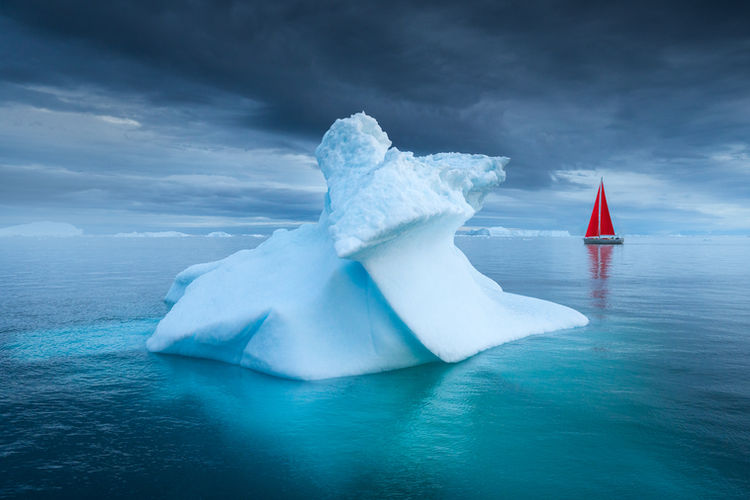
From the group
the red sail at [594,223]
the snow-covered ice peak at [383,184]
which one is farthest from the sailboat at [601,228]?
the snow-covered ice peak at [383,184]

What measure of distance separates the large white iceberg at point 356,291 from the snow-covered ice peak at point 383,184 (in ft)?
0.11

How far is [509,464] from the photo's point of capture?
658 cm

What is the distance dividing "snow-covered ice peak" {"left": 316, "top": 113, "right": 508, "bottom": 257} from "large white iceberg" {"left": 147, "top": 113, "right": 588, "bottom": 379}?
0.03m

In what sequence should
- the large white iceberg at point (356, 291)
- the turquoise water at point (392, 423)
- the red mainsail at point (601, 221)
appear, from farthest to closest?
the red mainsail at point (601, 221) < the large white iceberg at point (356, 291) < the turquoise water at point (392, 423)

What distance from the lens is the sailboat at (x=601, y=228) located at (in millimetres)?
91500

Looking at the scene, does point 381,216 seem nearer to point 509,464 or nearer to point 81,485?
point 509,464

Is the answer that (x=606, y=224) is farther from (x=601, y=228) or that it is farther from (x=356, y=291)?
(x=356, y=291)

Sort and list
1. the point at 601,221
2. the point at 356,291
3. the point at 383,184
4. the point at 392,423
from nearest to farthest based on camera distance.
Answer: the point at 392,423
the point at 383,184
the point at 356,291
the point at 601,221

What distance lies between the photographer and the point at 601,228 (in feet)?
312

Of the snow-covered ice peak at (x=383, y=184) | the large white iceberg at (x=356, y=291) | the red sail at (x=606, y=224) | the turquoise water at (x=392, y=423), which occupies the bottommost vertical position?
the turquoise water at (x=392, y=423)

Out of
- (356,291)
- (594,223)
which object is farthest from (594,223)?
(356,291)

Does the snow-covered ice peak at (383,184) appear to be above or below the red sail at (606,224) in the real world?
below

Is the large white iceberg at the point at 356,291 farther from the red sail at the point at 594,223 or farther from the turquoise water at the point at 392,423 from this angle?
the red sail at the point at 594,223

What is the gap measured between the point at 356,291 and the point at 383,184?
2682 mm
